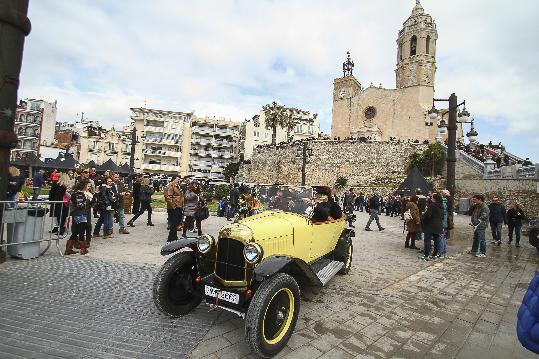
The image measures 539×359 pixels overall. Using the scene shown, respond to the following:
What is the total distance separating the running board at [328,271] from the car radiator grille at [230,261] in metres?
Answer: 1.50

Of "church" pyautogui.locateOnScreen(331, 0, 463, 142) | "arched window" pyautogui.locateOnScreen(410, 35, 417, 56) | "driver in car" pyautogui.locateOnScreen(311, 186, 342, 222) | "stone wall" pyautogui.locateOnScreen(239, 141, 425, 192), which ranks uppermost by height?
"arched window" pyautogui.locateOnScreen(410, 35, 417, 56)

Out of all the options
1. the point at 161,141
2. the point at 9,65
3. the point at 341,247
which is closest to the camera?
the point at 9,65

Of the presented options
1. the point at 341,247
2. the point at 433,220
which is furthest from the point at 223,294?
the point at 433,220

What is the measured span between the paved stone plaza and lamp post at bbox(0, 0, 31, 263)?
2.13 m

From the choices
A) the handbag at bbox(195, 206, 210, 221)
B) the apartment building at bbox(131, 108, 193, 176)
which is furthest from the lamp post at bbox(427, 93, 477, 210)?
the apartment building at bbox(131, 108, 193, 176)

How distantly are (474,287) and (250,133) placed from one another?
66.0 meters

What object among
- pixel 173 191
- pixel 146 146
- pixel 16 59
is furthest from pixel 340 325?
pixel 146 146

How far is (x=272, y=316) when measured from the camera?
3.51 m

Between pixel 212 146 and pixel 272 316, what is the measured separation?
67.7 metres

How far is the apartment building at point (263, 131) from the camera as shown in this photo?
230 ft

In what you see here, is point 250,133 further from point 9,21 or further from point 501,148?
point 9,21

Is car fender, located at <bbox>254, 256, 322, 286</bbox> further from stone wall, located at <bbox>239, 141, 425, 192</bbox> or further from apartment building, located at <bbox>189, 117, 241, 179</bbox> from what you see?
apartment building, located at <bbox>189, 117, 241, 179</bbox>

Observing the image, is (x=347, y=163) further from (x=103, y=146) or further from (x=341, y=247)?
(x=103, y=146)

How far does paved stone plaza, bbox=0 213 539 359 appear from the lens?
3.40 meters
